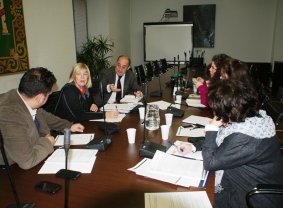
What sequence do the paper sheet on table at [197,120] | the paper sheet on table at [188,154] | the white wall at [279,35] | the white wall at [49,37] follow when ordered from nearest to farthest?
the paper sheet on table at [188,154] < the paper sheet on table at [197,120] < the white wall at [49,37] < the white wall at [279,35]

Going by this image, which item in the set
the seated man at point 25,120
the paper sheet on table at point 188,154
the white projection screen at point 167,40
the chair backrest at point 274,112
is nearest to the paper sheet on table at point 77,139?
the seated man at point 25,120

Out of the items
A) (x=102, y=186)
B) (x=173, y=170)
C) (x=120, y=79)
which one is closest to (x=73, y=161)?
(x=102, y=186)

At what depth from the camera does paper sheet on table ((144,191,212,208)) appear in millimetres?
1020

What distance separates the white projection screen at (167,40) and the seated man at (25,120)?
6.48 metres

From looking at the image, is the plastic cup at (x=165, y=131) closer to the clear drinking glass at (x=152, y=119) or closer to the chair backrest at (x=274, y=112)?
the clear drinking glass at (x=152, y=119)

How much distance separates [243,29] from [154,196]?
7188 mm

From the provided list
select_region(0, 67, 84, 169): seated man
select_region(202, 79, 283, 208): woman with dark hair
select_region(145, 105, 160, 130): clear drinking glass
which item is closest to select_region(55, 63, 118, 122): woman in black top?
select_region(145, 105, 160, 130): clear drinking glass

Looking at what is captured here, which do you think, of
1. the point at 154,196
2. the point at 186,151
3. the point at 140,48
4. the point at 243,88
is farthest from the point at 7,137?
the point at 140,48

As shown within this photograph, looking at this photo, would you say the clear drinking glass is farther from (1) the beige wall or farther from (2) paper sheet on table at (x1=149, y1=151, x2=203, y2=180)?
(1) the beige wall

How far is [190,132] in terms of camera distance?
6.12 ft

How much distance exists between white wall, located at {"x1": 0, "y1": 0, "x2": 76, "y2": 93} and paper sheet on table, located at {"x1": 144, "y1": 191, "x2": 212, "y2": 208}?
124 inches

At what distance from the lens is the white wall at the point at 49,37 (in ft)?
12.9

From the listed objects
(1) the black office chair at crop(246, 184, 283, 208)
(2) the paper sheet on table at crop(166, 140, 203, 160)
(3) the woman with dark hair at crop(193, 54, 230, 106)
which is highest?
(3) the woman with dark hair at crop(193, 54, 230, 106)

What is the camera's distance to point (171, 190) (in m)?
1.14
